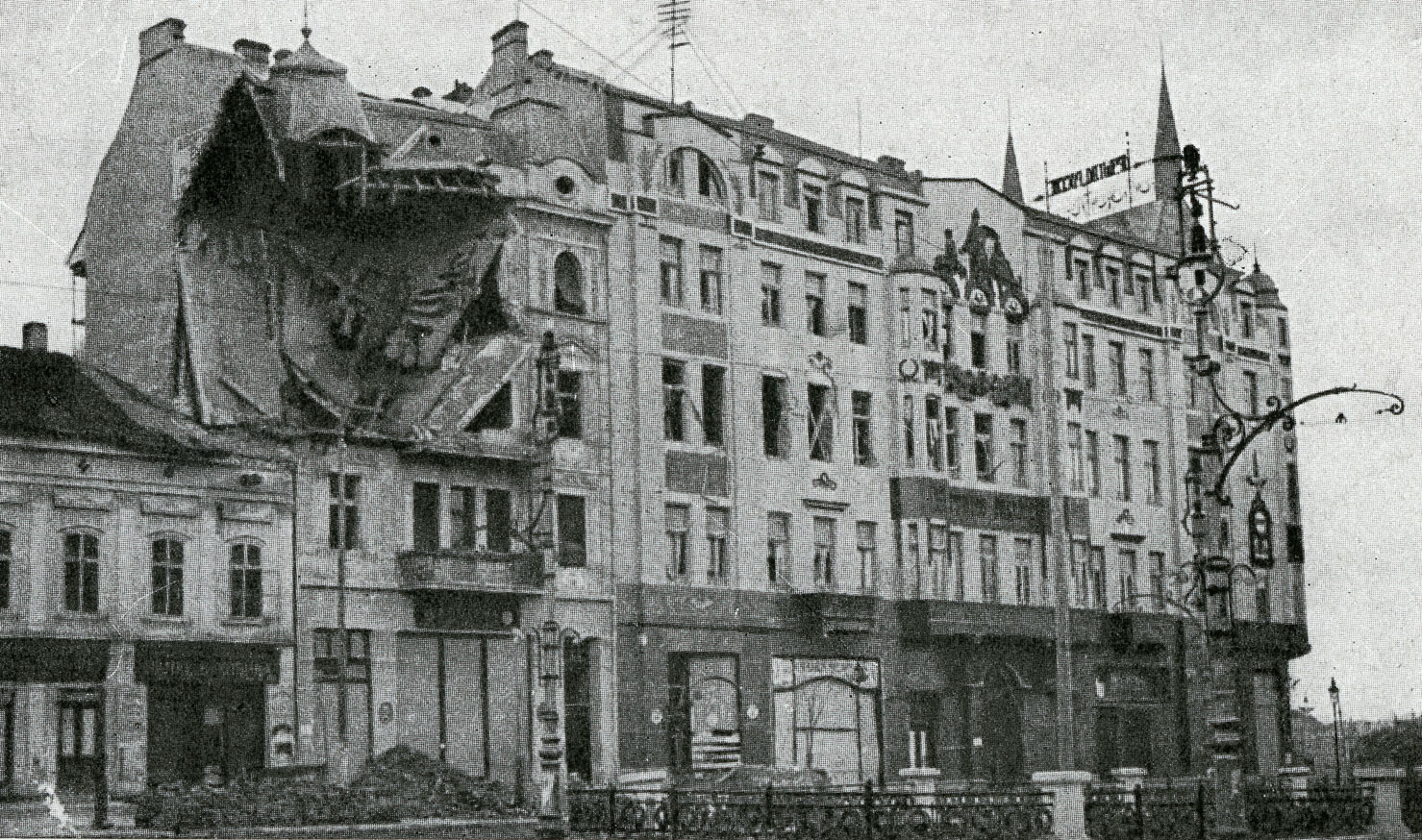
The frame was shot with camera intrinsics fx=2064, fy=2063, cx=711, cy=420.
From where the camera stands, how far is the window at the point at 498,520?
4700 centimetres

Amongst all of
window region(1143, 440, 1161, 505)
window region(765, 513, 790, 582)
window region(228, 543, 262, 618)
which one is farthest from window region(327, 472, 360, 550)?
window region(1143, 440, 1161, 505)

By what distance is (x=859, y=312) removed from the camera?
56.8m

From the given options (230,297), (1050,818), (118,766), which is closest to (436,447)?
(230,297)

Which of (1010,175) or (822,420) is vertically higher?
(1010,175)

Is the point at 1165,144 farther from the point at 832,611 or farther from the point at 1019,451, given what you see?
the point at 832,611

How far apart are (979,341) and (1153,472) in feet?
32.2

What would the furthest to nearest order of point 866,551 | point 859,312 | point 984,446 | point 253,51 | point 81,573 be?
point 984,446 → point 859,312 → point 866,551 → point 253,51 → point 81,573

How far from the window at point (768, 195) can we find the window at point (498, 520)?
37.9 ft

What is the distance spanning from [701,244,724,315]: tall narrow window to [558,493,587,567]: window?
21.9ft

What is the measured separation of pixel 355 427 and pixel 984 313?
22946mm

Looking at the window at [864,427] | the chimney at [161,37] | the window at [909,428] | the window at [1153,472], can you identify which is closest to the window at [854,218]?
the window at [864,427]

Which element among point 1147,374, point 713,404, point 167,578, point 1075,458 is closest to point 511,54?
point 713,404

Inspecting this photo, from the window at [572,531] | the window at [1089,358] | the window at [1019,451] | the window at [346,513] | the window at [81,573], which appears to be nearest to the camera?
the window at [81,573]

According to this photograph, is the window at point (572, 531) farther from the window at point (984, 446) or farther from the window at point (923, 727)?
the window at point (984, 446)
